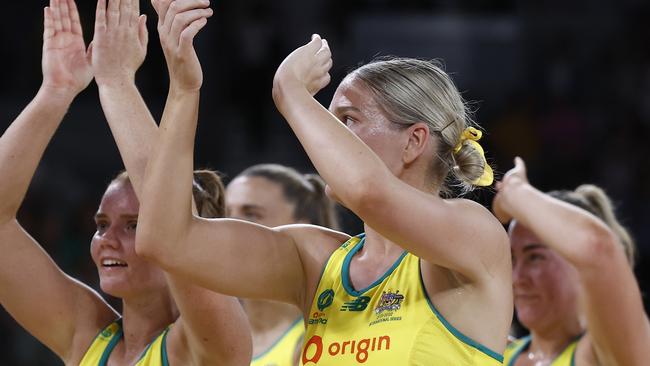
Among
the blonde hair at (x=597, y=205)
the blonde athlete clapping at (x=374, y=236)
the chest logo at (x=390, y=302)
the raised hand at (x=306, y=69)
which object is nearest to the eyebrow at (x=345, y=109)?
the blonde athlete clapping at (x=374, y=236)

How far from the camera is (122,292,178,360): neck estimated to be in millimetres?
3205

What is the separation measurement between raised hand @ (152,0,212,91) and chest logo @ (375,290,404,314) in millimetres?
685

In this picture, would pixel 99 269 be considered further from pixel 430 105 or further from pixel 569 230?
pixel 569 230

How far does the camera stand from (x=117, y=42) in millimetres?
2904

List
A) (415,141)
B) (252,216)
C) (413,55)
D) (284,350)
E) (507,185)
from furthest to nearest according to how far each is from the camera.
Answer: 1. (413,55)
2. (252,216)
3. (284,350)
4. (415,141)
5. (507,185)

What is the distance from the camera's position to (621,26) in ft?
33.4

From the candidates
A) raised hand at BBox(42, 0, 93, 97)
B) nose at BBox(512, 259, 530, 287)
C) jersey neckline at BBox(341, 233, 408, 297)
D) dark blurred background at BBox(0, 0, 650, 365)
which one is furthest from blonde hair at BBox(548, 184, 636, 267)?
dark blurred background at BBox(0, 0, 650, 365)

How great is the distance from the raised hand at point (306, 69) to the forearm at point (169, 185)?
0.24 m

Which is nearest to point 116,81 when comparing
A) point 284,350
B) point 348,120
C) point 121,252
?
point 121,252

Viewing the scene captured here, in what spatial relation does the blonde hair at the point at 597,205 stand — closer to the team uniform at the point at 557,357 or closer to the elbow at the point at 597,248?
the team uniform at the point at 557,357

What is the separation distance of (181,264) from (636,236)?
6315mm

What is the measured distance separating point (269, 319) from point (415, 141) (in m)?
2.01

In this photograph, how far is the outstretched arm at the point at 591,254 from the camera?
2.30 meters

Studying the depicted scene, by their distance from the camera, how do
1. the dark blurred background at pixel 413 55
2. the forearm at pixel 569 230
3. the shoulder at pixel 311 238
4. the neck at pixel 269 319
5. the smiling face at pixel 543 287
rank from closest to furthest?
the forearm at pixel 569 230 → the shoulder at pixel 311 238 → the smiling face at pixel 543 287 → the neck at pixel 269 319 → the dark blurred background at pixel 413 55
